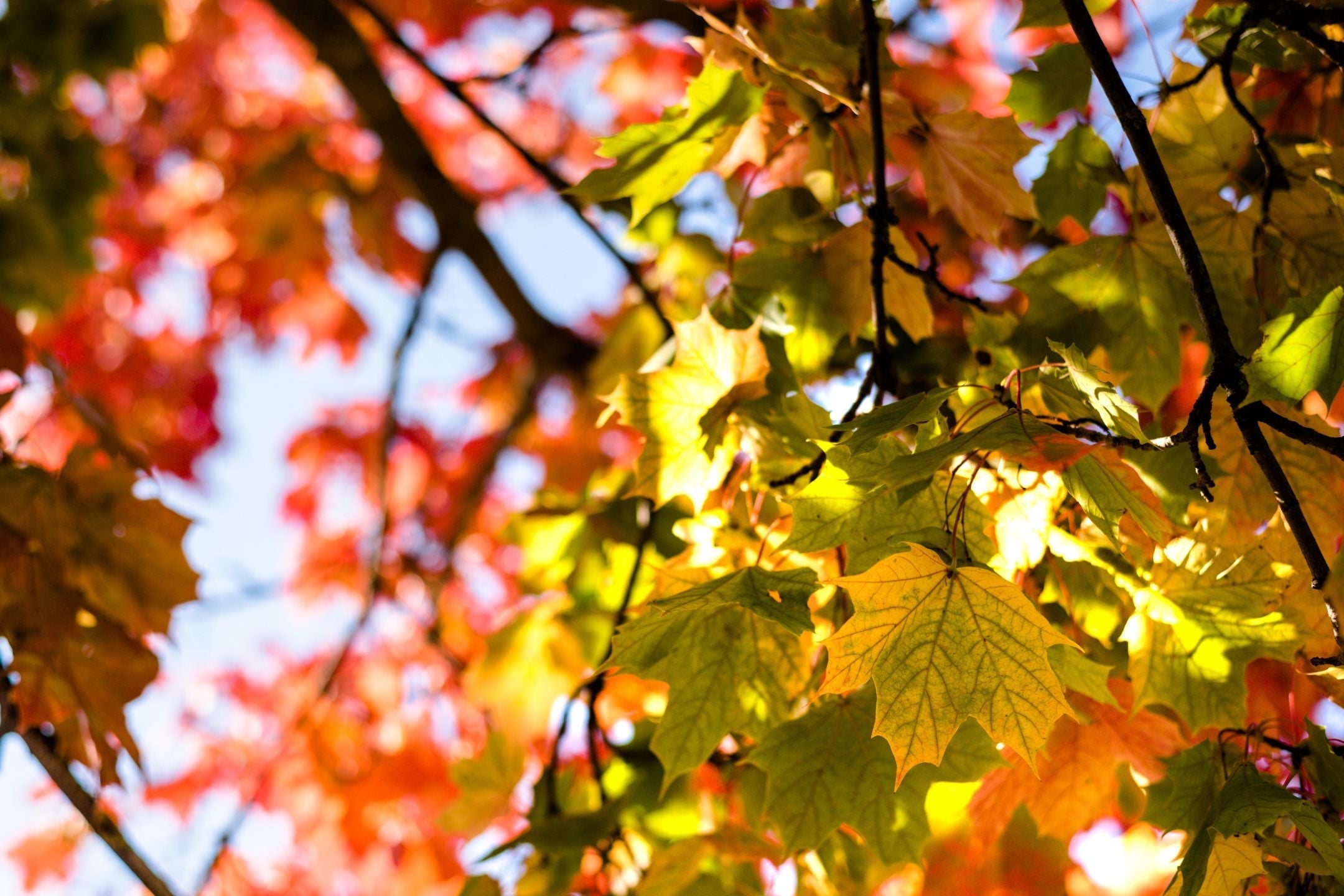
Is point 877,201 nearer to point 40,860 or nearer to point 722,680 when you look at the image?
point 722,680

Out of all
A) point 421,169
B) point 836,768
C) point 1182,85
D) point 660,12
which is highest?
point 421,169

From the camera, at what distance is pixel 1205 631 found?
0.99 metres

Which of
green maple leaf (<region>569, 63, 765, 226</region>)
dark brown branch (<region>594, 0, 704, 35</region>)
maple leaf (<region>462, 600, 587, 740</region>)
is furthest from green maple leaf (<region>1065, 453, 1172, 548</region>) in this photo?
dark brown branch (<region>594, 0, 704, 35</region>)

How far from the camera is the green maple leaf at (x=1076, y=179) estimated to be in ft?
4.14

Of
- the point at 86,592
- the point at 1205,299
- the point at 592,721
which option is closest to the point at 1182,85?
the point at 1205,299

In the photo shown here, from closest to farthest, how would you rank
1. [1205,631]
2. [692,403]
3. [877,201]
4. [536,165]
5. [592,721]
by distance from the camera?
[1205,631], [877,201], [692,403], [592,721], [536,165]

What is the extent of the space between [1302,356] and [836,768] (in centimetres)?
62

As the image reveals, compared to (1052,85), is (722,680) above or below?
below

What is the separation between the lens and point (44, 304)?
412 centimetres

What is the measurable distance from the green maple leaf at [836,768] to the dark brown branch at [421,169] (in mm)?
2167

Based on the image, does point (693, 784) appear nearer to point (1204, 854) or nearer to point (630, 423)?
point (630, 423)

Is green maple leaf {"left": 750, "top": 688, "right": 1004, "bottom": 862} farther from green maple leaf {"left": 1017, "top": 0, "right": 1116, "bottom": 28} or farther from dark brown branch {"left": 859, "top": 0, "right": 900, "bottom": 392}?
green maple leaf {"left": 1017, "top": 0, "right": 1116, "bottom": 28}

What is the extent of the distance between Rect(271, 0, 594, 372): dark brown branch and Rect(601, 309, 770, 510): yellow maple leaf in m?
1.91

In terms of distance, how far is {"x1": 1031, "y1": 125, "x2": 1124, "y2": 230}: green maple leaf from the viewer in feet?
4.14
